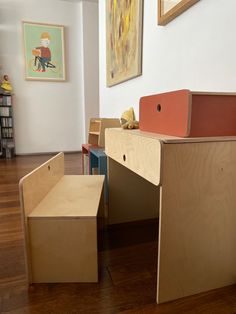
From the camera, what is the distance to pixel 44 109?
4.09m

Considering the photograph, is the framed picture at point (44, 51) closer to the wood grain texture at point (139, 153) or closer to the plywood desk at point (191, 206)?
the wood grain texture at point (139, 153)

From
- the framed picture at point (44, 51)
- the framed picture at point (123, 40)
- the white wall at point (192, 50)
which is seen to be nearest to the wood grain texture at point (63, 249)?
the white wall at point (192, 50)

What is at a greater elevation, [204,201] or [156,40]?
[156,40]

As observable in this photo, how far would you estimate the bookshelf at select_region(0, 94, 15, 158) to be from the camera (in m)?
3.73

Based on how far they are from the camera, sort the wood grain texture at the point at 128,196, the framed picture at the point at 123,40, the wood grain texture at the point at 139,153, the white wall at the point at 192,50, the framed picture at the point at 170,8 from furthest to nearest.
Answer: the framed picture at the point at 123,40
the wood grain texture at the point at 128,196
the framed picture at the point at 170,8
the white wall at the point at 192,50
the wood grain texture at the point at 139,153

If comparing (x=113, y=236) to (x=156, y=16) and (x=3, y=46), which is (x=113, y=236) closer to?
(x=156, y=16)

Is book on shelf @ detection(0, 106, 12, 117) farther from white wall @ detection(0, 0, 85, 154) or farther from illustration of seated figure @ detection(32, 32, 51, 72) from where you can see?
illustration of seated figure @ detection(32, 32, 51, 72)

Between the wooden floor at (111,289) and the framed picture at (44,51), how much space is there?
3.24 m

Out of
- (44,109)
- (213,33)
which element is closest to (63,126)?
(44,109)

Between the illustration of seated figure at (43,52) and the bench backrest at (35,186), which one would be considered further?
the illustration of seated figure at (43,52)

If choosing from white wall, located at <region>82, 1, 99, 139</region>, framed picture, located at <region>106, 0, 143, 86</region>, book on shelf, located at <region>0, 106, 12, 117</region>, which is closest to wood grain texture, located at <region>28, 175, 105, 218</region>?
framed picture, located at <region>106, 0, 143, 86</region>

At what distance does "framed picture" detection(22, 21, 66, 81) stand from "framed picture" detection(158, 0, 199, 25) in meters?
2.95

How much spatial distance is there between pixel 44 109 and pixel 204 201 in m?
3.75

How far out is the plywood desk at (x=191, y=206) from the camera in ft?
2.54
